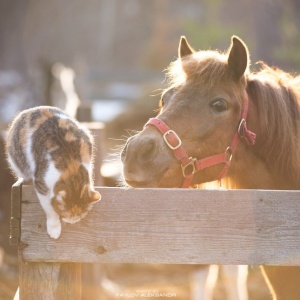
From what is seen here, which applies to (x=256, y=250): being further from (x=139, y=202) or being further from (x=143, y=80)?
(x=143, y=80)

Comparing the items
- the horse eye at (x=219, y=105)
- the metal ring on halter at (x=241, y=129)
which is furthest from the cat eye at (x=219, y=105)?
the metal ring on halter at (x=241, y=129)

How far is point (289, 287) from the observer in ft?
10.6

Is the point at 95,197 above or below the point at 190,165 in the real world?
above

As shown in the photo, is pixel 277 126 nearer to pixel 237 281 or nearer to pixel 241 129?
pixel 241 129

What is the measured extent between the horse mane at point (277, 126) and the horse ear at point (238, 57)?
139 mm

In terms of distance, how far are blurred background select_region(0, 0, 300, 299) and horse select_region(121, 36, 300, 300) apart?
0.74 m

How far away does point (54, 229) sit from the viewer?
249 centimetres

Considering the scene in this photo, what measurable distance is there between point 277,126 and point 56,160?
3.59ft

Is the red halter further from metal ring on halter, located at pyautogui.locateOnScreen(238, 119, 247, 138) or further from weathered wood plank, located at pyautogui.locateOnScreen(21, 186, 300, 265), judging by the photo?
weathered wood plank, located at pyautogui.locateOnScreen(21, 186, 300, 265)

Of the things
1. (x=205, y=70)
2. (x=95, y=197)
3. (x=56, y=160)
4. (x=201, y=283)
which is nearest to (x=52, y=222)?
(x=95, y=197)

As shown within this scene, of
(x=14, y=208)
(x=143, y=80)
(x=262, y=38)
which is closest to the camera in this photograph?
(x=14, y=208)

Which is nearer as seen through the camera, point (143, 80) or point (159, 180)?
point (159, 180)

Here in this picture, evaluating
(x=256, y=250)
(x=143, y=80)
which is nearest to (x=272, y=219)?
(x=256, y=250)

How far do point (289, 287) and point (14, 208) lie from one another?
1445 mm
